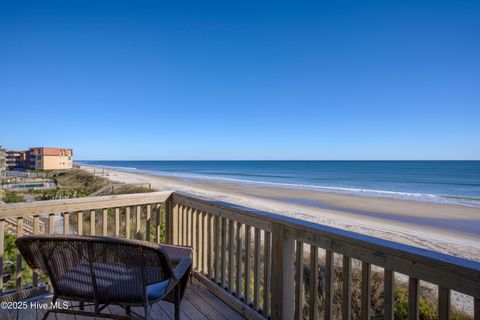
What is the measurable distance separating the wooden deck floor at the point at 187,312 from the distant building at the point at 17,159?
74.3 metres

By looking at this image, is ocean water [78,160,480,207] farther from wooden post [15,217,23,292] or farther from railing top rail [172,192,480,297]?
wooden post [15,217,23,292]

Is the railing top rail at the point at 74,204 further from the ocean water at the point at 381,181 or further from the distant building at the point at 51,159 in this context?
the distant building at the point at 51,159

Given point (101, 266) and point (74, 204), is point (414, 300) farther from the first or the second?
point (74, 204)

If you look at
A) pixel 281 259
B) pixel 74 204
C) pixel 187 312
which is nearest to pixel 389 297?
pixel 281 259

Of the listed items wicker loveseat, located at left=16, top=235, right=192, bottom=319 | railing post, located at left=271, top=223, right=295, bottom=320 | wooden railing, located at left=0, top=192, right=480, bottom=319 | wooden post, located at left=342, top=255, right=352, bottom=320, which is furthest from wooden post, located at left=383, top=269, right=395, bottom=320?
wicker loveseat, located at left=16, top=235, right=192, bottom=319

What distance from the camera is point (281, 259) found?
5.88 feet

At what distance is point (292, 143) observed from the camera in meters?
47.6

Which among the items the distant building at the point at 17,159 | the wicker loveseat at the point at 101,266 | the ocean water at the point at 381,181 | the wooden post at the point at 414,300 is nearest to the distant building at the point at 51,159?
the distant building at the point at 17,159

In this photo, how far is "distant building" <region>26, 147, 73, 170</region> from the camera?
5266cm

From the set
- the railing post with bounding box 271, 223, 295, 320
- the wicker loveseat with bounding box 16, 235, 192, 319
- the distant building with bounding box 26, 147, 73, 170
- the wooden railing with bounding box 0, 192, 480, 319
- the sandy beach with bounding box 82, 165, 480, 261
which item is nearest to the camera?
the wooden railing with bounding box 0, 192, 480, 319

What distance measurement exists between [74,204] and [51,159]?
61.4m

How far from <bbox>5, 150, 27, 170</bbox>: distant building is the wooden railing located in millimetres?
74139

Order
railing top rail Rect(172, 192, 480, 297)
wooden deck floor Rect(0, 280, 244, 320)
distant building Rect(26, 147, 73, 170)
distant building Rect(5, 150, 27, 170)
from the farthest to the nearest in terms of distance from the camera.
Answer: distant building Rect(5, 150, 27, 170), distant building Rect(26, 147, 73, 170), wooden deck floor Rect(0, 280, 244, 320), railing top rail Rect(172, 192, 480, 297)

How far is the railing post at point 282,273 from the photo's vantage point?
70.2 inches
